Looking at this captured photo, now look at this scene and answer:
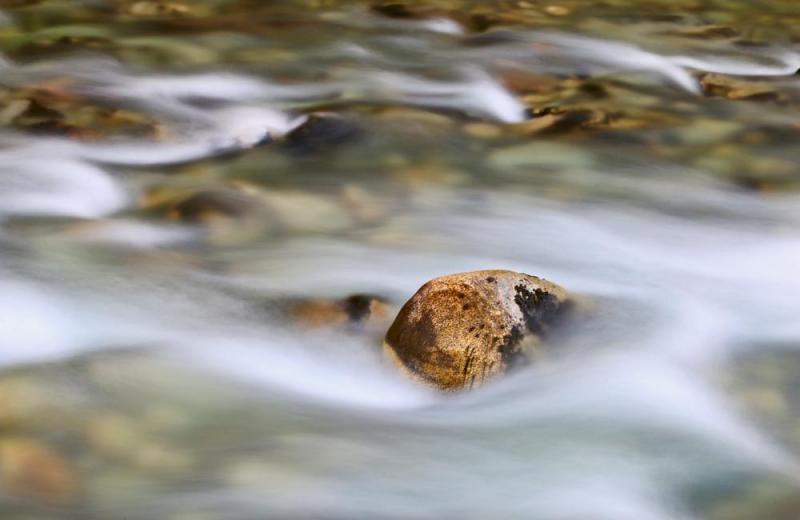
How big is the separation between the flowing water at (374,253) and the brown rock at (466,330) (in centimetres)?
5

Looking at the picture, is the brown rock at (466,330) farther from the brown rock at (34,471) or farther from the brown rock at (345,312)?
the brown rock at (34,471)

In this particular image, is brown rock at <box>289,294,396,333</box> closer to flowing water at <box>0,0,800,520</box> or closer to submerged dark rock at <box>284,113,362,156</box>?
flowing water at <box>0,0,800,520</box>

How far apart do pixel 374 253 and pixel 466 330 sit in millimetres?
821

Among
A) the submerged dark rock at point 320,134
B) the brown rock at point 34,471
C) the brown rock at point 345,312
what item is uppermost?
the brown rock at point 34,471

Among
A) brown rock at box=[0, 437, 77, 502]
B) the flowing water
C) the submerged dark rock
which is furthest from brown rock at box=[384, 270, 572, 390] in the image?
the submerged dark rock

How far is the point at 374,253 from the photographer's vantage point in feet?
10.1

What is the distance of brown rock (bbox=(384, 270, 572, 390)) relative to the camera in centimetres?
230

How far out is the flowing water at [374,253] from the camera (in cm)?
206

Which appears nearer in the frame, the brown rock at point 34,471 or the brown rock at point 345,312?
the brown rock at point 34,471

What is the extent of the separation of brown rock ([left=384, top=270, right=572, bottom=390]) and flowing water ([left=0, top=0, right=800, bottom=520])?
1.8 inches

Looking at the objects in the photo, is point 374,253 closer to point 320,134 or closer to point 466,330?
point 466,330

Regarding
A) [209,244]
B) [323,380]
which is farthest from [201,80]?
[323,380]

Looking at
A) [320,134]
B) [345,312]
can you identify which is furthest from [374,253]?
[320,134]

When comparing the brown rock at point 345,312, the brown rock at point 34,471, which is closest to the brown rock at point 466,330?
the brown rock at point 345,312
